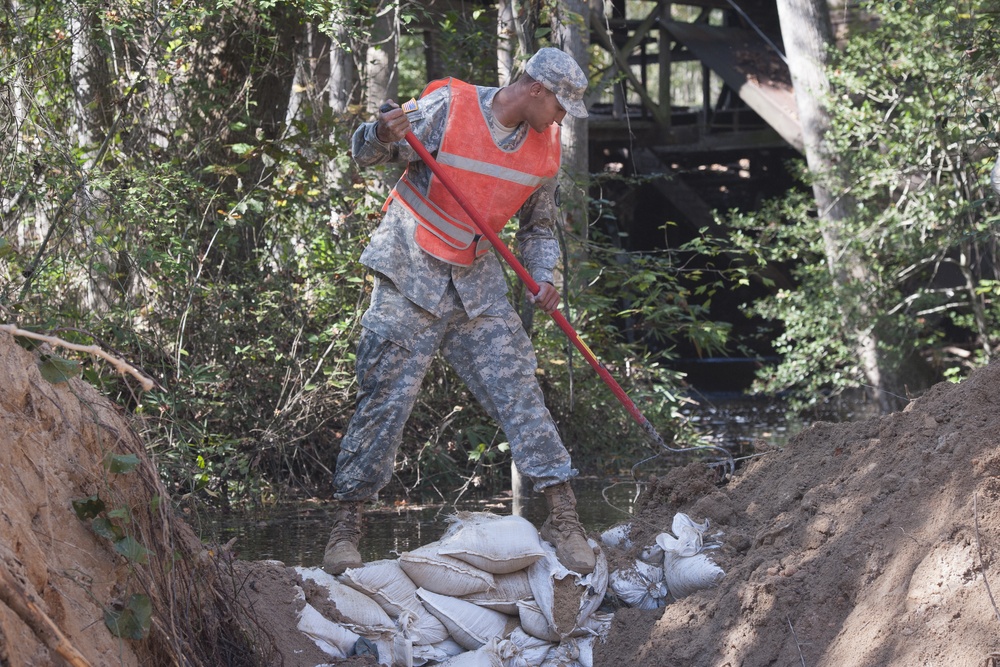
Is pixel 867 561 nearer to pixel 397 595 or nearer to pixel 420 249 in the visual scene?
pixel 397 595

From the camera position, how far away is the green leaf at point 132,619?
2619 millimetres

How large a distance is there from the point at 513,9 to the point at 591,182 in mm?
1166

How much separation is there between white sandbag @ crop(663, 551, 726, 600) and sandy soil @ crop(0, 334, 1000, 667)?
58mm

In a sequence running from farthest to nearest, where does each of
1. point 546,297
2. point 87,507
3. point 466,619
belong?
point 546,297, point 466,619, point 87,507

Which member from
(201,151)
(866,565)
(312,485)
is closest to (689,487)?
(866,565)

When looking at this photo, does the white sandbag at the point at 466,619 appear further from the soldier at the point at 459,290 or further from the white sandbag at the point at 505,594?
the soldier at the point at 459,290

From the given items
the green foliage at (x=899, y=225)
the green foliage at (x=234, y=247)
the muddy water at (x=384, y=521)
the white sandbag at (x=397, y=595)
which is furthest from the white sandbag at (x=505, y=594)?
the green foliage at (x=899, y=225)

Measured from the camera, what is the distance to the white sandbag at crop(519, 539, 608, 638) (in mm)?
3695

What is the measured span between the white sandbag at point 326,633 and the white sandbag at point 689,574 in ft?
3.67

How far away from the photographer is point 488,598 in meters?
3.79

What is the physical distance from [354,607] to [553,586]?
68cm

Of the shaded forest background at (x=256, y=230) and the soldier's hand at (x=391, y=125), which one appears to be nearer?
the soldier's hand at (x=391, y=125)

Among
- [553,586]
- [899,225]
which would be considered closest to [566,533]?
[553,586]

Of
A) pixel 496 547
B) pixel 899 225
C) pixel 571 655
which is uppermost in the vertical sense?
pixel 899 225
